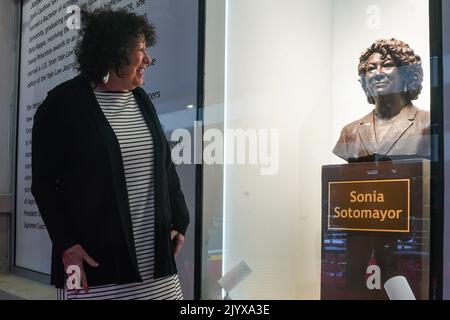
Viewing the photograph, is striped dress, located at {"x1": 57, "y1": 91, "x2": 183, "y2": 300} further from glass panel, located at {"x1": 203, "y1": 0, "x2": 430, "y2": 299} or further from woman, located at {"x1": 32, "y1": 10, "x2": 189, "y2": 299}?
glass panel, located at {"x1": 203, "y1": 0, "x2": 430, "y2": 299}

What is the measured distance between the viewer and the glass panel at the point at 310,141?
1.82 meters

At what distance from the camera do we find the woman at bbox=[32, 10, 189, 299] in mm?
1834

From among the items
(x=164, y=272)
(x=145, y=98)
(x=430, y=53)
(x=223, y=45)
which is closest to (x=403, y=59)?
(x=430, y=53)

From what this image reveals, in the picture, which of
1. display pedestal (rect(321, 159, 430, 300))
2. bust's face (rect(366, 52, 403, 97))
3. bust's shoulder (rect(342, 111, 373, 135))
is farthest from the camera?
bust's shoulder (rect(342, 111, 373, 135))

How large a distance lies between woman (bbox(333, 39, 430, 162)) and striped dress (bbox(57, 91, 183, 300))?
75 cm

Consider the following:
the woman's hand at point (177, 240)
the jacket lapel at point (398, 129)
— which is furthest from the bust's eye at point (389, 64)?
the woman's hand at point (177, 240)

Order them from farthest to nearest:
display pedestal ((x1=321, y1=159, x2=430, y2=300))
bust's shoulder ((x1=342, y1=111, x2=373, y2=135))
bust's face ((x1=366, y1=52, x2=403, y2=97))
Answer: bust's shoulder ((x1=342, y1=111, x2=373, y2=135)) < bust's face ((x1=366, y1=52, x2=403, y2=97)) < display pedestal ((x1=321, y1=159, x2=430, y2=300))

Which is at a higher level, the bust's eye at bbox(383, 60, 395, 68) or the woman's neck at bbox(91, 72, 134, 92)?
the bust's eye at bbox(383, 60, 395, 68)

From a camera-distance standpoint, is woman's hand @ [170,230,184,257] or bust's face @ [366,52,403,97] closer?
bust's face @ [366,52,403,97]

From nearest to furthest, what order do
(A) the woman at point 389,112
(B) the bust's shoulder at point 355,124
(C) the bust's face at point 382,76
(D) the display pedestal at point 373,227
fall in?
(D) the display pedestal at point 373,227
(A) the woman at point 389,112
(C) the bust's face at point 382,76
(B) the bust's shoulder at point 355,124

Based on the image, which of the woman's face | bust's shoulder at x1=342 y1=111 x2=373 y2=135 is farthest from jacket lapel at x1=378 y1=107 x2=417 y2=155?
the woman's face

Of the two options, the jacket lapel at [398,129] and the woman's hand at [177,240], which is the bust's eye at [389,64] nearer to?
the jacket lapel at [398,129]

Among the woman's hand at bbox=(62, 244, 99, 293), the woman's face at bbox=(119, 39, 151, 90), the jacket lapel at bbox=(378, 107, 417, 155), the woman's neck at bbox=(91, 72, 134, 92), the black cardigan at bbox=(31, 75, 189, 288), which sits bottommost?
the woman's hand at bbox=(62, 244, 99, 293)
